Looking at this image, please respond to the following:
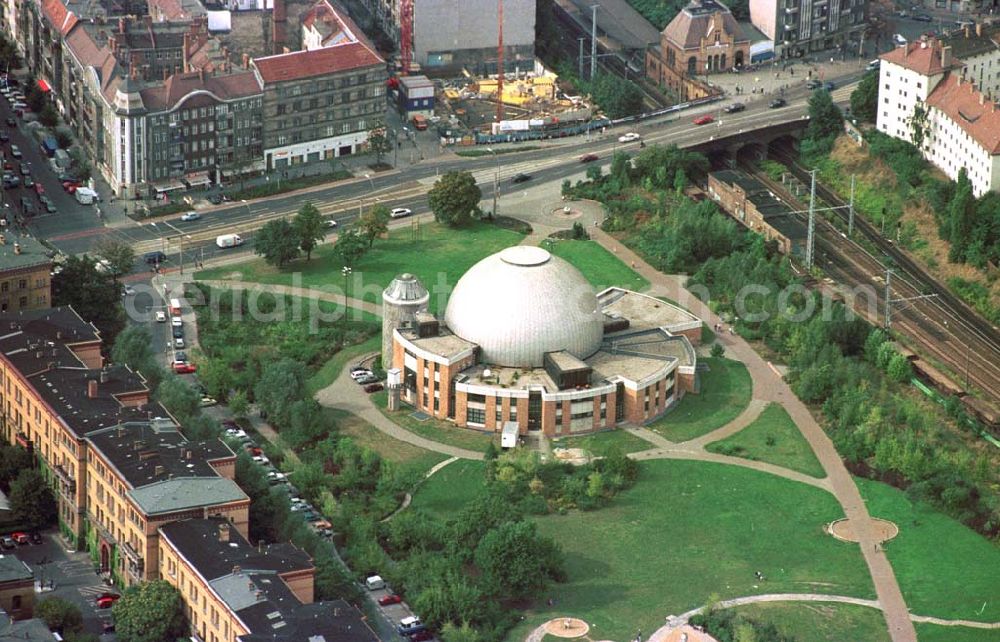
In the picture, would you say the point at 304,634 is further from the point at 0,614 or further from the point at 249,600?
the point at 0,614

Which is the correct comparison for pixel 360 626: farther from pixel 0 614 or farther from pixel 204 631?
pixel 0 614

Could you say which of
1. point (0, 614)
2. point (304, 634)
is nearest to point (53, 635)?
point (0, 614)

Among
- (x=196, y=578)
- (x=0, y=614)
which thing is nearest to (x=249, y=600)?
(x=196, y=578)

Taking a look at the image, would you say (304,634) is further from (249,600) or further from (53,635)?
(53,635)

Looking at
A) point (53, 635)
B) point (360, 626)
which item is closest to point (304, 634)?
point (360, 626)

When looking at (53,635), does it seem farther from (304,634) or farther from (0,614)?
(304,634)
